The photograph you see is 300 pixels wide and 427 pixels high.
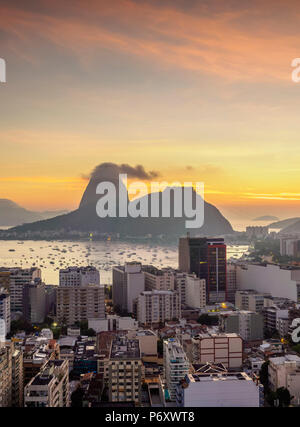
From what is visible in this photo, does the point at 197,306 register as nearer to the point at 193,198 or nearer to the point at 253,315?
the point at 253,315

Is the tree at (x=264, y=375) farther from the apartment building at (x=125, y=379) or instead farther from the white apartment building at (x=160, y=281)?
the white apartment building at (x=160, y=281)

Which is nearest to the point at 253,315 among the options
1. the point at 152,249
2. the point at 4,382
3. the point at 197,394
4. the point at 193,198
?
the point at 197,394

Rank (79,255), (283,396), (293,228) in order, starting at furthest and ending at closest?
(293,228), (79,255), (283,396)

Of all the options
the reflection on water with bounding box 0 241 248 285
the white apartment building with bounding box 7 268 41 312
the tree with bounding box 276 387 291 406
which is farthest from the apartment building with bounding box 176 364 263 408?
the reflection on water with bounding box 0 241 248 285

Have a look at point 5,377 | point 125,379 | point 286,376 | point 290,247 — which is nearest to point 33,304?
point 125,379

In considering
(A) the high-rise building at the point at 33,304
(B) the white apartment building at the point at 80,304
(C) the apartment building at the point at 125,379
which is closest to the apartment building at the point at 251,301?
(B) the white apartment building at the point at 80,304

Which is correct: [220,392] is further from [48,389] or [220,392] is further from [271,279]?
[271,279]
